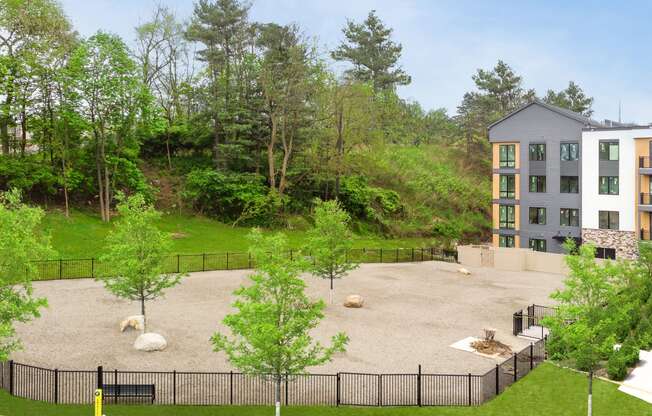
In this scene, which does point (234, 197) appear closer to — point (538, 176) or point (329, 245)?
point (329, 245)

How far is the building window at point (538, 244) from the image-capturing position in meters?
56.4

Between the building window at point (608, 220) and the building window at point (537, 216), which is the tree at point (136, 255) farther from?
the building window at point (608, 220)

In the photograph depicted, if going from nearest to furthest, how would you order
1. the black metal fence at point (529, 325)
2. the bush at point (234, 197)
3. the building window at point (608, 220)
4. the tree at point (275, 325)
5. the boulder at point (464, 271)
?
1. the tree at point (275, 325)
2. the black metal fence at point (529, 325)
3. the boulder at point (464, 271)
4. the building window at point (608, 220)
5. the bush at point (234, 197)

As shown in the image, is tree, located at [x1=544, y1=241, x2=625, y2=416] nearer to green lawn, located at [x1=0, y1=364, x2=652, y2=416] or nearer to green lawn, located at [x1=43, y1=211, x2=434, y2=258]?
green lawn, located at [x1=0, y1=364, x2=652, y2=416]

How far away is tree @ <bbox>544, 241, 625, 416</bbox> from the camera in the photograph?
1755cm

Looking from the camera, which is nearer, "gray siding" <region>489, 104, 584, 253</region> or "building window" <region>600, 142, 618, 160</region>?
"building window" <region>600, 142, 618, 160</region>

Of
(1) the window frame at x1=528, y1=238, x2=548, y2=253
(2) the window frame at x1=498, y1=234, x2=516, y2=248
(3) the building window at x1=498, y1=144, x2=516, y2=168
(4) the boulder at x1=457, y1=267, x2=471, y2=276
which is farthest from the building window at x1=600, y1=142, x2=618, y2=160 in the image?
(4) the boulder at x1=457, y1=267, x2=471, y2=276

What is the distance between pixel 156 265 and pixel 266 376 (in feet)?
38.7

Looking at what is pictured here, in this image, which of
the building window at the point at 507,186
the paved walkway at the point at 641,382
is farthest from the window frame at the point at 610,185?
the paved walkway at the point at 641,382

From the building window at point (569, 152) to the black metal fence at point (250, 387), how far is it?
125 ft

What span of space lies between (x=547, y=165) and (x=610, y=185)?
627 centimetres

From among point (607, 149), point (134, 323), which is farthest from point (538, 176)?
point (134, 323)

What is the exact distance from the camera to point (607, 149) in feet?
169

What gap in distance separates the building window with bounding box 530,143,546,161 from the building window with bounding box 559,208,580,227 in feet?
18.6
